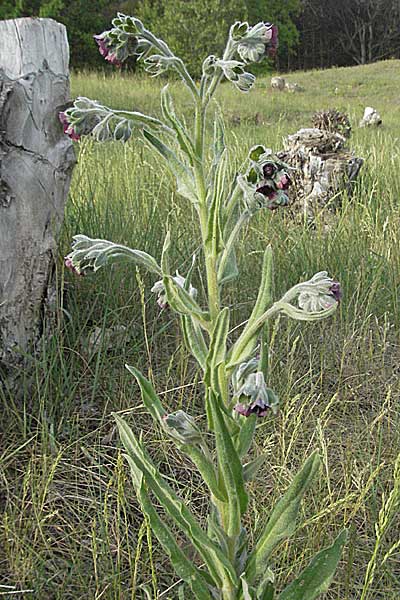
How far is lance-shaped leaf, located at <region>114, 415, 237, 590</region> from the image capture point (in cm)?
124

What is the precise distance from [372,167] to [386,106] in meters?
8.68

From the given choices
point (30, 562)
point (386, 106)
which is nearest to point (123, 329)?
point (30, 562)

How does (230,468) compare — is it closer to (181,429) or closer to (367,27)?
(181,429)

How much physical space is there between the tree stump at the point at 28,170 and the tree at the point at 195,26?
2137 centimetres

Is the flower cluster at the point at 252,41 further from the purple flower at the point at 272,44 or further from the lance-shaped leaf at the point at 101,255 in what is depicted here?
the lance-shaped leaf at the point at 101,255

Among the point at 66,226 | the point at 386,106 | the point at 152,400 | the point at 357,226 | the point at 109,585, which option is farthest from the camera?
the point at 386,106

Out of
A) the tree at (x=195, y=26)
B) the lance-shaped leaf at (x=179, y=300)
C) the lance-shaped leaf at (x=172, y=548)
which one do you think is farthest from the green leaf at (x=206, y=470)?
the tree at (x=195, y=26)

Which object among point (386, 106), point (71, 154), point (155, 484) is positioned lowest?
point (386, 106)

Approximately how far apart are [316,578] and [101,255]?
2.28ft

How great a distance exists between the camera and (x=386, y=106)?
13.1 m

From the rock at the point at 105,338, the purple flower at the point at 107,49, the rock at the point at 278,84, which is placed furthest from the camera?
the rock at the point at 278,84

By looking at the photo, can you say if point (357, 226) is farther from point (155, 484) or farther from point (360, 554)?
point (155, 484)

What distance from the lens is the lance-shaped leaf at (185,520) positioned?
124cm

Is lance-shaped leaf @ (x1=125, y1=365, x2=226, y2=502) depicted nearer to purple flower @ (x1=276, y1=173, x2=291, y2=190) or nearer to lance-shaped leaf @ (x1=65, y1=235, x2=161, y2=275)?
lance-shaped leaf @ (x1=65, y1=235, x2=161, y2=275)
